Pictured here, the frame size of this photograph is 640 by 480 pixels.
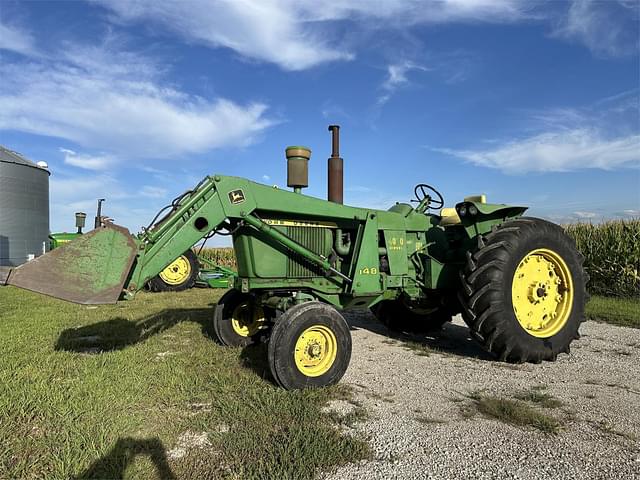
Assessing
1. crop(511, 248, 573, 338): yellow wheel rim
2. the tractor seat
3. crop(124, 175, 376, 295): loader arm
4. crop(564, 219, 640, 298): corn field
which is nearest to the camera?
crop(124, 175, 376, 295): loader arm

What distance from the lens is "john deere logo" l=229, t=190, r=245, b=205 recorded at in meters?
4.31

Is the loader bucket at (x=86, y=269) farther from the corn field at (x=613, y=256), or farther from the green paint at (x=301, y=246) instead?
the corn field at (x=613, y=256)

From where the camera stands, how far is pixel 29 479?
2.53m

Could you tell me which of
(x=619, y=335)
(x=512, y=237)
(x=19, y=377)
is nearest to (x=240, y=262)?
(x=19, y=377)

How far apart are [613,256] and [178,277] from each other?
11118mm

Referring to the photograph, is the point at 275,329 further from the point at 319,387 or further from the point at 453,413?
the point at 453,413

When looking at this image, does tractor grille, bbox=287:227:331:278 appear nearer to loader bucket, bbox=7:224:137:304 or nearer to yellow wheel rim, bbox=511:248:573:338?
loader bucket, bbox=7:224:137:304

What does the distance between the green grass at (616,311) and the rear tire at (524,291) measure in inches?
116

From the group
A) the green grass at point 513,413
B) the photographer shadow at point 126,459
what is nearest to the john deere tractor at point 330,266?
the green grass at point 513,413

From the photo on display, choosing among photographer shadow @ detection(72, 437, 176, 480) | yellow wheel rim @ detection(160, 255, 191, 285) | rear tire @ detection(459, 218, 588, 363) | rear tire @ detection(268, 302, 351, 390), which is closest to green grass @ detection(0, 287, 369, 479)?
photographer shadow @ detection(72, 437, 176, 480)

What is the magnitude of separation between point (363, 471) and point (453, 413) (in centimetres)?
121

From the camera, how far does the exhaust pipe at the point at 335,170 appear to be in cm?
548

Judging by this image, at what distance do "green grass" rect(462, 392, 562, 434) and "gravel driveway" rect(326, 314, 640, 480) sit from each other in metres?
0.07

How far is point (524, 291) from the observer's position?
5113mm
